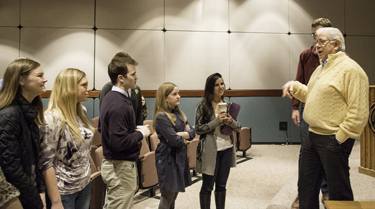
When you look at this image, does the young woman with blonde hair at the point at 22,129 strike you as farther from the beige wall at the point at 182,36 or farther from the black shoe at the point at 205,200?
the beige wall at the point at 182,36

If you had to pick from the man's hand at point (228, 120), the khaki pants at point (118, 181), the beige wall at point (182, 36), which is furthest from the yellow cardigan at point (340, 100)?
the beige wall at point (182, 36)

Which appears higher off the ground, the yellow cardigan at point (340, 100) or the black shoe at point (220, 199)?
the yellow cardigan at point (340, 100)

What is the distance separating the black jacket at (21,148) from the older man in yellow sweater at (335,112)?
1720mm

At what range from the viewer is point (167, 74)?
6.60m

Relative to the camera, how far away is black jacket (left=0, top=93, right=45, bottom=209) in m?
1.28

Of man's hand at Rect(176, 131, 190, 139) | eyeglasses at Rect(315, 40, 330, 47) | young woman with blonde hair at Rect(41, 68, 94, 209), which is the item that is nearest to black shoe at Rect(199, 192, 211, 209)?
man's hand at Rect(176, 131, 190, 139)

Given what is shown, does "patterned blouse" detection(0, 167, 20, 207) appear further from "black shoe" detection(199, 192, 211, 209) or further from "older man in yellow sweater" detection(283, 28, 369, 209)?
"older man in yellow sweater" detection(283, 28, 369, 209)

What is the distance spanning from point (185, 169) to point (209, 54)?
456 centimetres

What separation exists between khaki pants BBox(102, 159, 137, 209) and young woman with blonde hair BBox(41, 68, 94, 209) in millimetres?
199

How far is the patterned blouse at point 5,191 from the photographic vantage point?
1.24m

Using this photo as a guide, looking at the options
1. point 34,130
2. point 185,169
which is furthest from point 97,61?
point 34,130

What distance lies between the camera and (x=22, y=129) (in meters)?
1.35

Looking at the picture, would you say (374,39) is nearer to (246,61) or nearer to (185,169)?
(246,61)

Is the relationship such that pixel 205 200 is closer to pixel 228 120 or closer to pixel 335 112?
pixel 228 120
